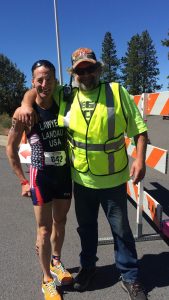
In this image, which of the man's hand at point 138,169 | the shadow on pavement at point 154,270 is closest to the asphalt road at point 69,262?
the shadow on pavement at point 154,270

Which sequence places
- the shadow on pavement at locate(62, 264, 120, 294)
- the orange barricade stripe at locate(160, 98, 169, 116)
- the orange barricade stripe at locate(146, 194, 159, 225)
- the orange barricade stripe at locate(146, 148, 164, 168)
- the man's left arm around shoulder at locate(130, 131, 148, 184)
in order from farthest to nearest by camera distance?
the orange barricade stripe at locate(146, 194, 159, 225) → the orange barricade stripe at locate(146, 148, 164, 168) → the orange barricade stripe at locate(160, 98, 169, 116) → the shadow on pavement at locate(62, 264, 120, 294) → the man's left arm around shoulder at locate(130, 131, 148, 184)

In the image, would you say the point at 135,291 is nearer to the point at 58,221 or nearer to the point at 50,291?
the point at 50,291

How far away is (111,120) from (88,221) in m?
1.07

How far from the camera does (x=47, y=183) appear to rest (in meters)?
3.22

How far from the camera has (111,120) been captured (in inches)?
117

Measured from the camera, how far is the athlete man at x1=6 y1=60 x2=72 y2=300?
10.2ft

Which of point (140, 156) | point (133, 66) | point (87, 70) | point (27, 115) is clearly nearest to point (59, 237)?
point (140, 156)

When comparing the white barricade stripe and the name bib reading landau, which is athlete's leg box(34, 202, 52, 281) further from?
the white barricade stripe

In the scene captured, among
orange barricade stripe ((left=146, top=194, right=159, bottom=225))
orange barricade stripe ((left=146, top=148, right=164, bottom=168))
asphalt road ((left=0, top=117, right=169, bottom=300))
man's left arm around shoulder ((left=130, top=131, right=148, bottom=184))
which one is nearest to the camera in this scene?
man's left arm around shoulder ((left=130, top=131, right=148, bottom=184))

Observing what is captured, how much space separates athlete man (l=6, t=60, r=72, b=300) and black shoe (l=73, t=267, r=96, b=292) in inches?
9.6

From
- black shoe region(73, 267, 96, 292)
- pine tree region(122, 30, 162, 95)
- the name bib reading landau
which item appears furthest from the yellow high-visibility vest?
pine tree region(122, 30, 162, 95)

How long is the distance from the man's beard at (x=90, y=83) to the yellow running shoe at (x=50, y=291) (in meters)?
1.82

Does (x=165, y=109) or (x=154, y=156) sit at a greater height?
(x=165, y=109)

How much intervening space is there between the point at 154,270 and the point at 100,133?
168cm
